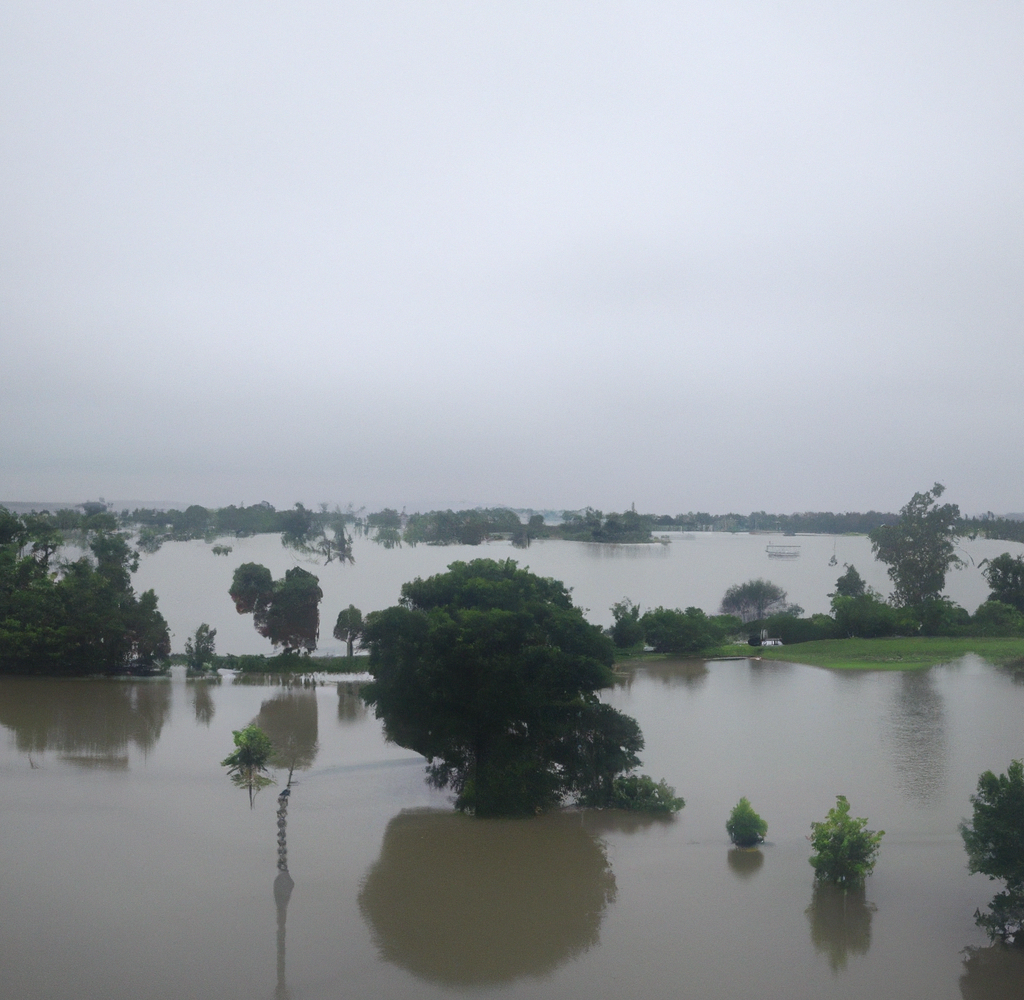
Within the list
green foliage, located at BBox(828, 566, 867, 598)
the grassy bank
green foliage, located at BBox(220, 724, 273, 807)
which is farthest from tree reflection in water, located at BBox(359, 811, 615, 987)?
green foliage, located at BBox(828, 566, 867, 598)

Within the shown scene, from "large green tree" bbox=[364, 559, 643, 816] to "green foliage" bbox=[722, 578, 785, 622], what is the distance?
53.7 ft

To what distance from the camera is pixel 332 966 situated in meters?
5.69

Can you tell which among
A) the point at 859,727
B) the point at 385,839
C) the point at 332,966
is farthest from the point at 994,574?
the point at 332,966

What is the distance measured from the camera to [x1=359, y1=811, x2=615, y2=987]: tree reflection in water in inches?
231

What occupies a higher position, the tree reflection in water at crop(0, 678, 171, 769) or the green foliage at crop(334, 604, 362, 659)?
the green foliage at crop(334, 604, 362, 659)

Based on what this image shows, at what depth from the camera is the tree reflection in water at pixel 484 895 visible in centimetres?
586

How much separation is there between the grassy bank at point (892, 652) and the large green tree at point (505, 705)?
10529mm

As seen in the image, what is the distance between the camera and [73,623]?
1597 cm

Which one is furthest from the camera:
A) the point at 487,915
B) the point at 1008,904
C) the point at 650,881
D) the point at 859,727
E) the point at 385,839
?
the point at 859,727

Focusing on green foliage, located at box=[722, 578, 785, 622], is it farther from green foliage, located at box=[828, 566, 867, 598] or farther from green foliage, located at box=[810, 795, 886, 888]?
green foliage, located at box=[810, 795, 886, 888]

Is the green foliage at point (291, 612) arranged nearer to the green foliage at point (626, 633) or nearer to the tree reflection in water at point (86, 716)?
the tree reflection in water at point (86, 716)

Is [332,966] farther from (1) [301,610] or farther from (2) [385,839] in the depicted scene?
(1) [301,610]

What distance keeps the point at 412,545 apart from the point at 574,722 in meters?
28.8

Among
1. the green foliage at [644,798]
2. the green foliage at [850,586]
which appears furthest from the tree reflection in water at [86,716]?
the green foliage at [850,586]
